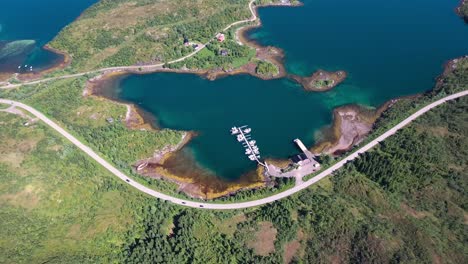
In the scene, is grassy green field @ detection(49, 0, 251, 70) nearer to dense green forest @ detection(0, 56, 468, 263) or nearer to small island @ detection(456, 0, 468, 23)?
dense green forest @ detection(0, 56, 468, 263)

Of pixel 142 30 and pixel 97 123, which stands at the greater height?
pixel 142 30

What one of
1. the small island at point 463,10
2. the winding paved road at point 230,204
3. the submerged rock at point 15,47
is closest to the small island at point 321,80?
the winding paved road at point 230,204

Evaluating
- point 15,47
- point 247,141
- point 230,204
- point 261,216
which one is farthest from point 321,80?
point 15,47

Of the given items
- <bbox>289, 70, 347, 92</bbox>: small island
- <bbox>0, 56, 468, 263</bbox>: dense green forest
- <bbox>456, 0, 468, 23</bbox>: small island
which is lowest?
<bbox>0, 56, 468, 263</bbox>: dense green forest

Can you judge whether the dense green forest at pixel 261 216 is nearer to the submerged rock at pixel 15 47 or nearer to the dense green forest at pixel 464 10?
the submerged rock at pixel 15 47

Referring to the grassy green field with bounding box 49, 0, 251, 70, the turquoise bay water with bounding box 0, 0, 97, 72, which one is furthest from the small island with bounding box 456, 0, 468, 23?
the turquoise bay water with bounding box 0, 0, 97, 72

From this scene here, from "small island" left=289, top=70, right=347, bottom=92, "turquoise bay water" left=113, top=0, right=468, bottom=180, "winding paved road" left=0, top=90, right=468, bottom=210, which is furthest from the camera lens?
"small island" left=289, top=70, right=347, bottom=92

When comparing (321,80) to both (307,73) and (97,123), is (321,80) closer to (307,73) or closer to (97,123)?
(307,73)
